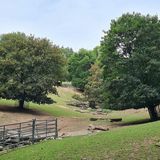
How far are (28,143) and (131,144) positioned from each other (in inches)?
313

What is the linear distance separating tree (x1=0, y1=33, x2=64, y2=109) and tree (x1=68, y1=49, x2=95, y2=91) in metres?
43.3

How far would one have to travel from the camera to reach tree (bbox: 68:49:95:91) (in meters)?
104

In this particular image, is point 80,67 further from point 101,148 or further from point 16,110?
point 101,148

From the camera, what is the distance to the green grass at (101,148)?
78.4 feet

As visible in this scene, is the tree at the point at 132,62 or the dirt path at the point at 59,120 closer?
the dirt path at the point at 59,120

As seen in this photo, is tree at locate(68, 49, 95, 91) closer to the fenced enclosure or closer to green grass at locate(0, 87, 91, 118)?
green grass at locate(0, 87, 91, 118)

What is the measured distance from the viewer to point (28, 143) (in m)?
30.2

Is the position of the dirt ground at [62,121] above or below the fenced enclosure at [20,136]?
above

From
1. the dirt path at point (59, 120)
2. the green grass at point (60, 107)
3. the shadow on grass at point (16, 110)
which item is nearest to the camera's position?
the dirt path at point (59, 120)

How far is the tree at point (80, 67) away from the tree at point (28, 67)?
43.3m

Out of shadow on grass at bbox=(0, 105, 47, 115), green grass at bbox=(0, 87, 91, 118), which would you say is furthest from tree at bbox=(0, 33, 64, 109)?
green grass at bbox=(0, 87, 91, 118)

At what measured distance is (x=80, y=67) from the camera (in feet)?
359

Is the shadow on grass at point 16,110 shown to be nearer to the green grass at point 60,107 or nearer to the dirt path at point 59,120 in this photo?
the dirt path at point 59,120

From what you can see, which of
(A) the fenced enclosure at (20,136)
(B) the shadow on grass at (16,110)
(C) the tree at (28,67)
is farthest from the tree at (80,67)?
(A) the fenced enclosure at (20,136)
